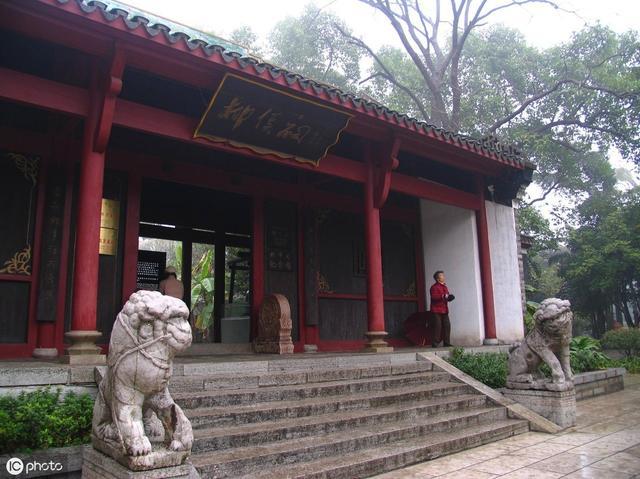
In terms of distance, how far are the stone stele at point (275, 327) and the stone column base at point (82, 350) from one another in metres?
2.61

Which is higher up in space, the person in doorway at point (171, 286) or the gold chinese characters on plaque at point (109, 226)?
the gold chinese characters on plaque at point (109, 226)

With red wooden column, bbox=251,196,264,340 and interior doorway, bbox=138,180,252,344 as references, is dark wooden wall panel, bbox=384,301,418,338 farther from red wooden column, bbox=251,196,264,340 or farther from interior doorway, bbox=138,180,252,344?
red wooden column, bbox=251,196,264,340

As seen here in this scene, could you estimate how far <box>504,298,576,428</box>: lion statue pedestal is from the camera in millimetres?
5344

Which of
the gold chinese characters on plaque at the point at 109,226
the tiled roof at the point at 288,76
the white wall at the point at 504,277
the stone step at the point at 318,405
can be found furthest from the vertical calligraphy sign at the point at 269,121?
the white wall at the point at 504,277

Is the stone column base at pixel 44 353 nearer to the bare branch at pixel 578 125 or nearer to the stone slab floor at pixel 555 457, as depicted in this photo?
the stone slab floor at pixel 555 457

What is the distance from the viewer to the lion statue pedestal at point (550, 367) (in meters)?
5.34

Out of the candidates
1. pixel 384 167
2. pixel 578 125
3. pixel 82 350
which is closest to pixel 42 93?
pixel 82 350

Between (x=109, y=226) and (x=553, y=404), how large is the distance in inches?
211

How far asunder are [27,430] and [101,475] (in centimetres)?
60

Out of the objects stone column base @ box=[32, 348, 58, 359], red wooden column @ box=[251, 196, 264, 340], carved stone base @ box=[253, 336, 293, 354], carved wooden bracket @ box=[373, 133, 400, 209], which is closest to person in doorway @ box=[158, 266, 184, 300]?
red wooden column @ box=[251, 196, 264, 340]

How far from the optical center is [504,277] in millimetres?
9047

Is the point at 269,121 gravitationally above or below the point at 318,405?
above

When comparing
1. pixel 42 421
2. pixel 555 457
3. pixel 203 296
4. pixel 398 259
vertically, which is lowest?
pixel 555 457

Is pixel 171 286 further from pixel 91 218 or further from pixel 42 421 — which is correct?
pixel 42 421
